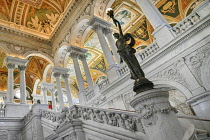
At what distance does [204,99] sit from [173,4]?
34.2 feet

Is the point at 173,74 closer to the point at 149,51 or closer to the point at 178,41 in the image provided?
the point at 178,41

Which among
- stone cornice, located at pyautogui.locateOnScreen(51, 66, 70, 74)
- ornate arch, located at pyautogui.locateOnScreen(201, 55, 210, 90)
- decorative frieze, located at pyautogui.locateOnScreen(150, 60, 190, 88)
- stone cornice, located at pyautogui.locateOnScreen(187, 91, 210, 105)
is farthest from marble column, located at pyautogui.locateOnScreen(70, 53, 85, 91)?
ornate arch, located at pyautogui.locateOnScreen(201, 55, 210, 90)

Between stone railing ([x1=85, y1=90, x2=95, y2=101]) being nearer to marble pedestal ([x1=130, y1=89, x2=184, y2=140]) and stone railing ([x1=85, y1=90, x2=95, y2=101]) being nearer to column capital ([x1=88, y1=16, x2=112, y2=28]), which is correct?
column capital ([x1=88, y1=16, x2=112, y2=28])

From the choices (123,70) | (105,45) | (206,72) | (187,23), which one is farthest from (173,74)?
(105,45)

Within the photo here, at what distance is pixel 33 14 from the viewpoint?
1408 cm

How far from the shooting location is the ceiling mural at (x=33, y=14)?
13.2 metres

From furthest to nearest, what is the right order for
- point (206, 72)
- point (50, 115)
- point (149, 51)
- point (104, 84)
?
point (104, 84) → point (149, 51) → point (50, 115) → point (206, 72)

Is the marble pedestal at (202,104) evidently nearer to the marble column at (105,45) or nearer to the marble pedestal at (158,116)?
the marble pedestal at (158,116)

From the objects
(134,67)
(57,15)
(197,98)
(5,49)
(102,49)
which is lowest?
(197,98)

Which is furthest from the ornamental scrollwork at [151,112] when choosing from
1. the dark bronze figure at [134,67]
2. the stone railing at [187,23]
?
the stone railing at [187,23]

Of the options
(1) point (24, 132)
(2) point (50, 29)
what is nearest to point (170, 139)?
(1) point (24, 132)

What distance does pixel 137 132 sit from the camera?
2846mm

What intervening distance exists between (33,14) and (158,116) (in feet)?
46.9

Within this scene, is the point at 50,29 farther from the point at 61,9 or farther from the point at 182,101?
the point at 182,101
